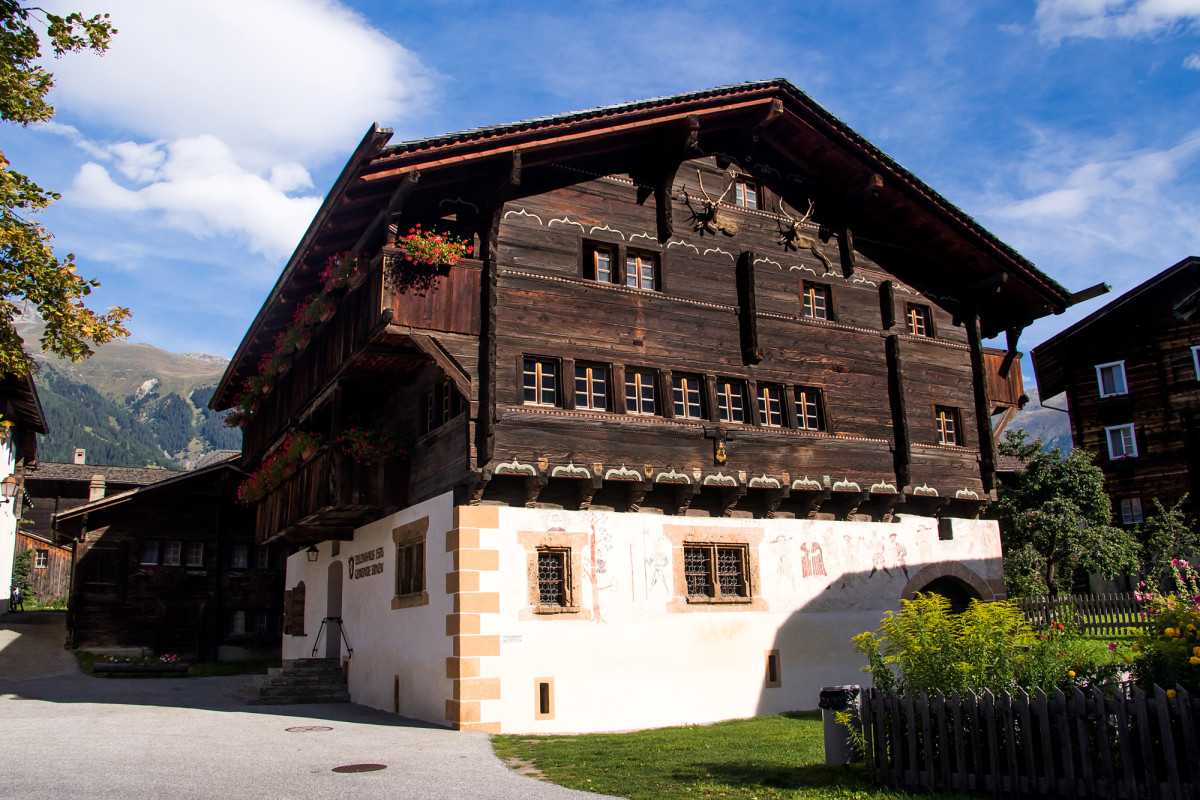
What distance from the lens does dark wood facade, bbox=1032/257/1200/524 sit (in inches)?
1417

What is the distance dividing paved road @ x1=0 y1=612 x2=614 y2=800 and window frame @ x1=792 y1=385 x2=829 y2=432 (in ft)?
30.3

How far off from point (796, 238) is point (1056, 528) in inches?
575

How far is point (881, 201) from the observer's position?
21578mm

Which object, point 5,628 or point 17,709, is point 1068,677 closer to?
point 17,709

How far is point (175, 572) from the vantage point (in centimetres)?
3169

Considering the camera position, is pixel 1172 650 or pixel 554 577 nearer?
pixel 1172 650

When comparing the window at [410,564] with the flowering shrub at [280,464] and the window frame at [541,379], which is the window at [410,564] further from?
the window frame at [541,379]

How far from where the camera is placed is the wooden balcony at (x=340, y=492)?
18.1m

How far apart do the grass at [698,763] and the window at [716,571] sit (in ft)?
9.14

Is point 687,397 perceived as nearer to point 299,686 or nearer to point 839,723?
point 839,723

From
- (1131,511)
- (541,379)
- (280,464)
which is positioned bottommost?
(1131,511)

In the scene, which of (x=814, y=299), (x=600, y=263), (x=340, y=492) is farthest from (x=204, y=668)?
(x=814, y=299)

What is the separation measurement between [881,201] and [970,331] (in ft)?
13.1

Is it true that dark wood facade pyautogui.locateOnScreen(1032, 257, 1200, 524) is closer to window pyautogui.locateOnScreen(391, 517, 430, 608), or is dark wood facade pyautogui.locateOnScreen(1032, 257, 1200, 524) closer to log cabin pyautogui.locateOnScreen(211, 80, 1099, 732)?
log cabin pyautogui.locateOnScreen(211, 80, 1099, 732)
